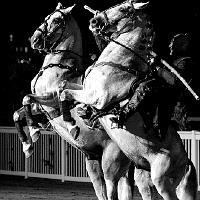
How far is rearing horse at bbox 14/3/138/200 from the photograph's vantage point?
387 inches

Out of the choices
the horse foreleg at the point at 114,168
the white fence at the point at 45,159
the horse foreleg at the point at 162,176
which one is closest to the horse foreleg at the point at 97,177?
the horse foreleg at the point at 114,168

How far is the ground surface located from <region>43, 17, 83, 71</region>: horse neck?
2678 mm

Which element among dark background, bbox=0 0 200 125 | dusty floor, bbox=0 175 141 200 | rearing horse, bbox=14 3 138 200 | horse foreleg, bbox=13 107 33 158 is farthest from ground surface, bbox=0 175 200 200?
horse foreleg, bbox=13 107 33 158

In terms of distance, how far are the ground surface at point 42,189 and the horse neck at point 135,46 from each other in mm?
4094

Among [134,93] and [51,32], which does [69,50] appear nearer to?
[51,32]

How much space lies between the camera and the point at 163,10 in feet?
51.4

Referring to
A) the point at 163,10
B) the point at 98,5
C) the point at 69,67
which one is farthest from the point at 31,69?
the point at 69,67

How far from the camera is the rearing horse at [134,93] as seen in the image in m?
8.72

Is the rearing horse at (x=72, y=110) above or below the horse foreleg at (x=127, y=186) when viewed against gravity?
above

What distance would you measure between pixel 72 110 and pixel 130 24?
178cm

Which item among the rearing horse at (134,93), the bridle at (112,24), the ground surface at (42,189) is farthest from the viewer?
the ground surface at (42,189)

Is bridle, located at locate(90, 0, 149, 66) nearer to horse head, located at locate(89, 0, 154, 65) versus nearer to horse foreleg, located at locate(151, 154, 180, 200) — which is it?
horse head, located at locate(89, 0, 154, 65)

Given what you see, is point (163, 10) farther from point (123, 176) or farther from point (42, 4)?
point (123, 176)

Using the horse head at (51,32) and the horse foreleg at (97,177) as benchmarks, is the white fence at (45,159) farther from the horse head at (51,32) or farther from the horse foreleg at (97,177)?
the horse head at (51,32)
